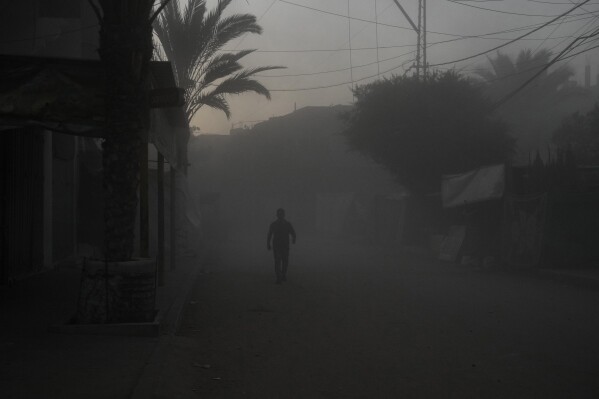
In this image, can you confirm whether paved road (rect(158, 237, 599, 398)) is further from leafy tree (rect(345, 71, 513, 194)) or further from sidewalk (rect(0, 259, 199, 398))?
leafy tree (rect(345, 71, 513, 194))

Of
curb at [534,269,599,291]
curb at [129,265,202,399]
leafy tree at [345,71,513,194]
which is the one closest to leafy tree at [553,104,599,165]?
leafy tree at [345,71,513,194]

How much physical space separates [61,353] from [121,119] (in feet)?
9.23

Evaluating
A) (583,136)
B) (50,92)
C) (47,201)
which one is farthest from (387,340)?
(583,136)

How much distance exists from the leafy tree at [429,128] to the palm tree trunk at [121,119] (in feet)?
68.5

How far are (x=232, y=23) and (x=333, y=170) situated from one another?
33558 millimetres

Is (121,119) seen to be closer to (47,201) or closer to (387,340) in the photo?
(387,340)

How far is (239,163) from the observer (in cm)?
5962

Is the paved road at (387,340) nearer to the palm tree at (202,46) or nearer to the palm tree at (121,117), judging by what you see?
the palm tree at (121,117)

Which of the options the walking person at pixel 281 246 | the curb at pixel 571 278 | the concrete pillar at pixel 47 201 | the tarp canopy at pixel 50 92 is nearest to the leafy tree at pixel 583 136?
the curb at pixel 571 278

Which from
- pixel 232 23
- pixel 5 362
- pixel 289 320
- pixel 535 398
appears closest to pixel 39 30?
pixel 232 23

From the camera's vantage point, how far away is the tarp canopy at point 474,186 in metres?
19.1

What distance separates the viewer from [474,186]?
20.4 m

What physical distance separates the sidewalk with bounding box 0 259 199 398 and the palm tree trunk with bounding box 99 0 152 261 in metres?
1.14

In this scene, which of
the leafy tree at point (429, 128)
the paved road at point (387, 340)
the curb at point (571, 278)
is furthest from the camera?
the leafy tree at point (429, 128)
